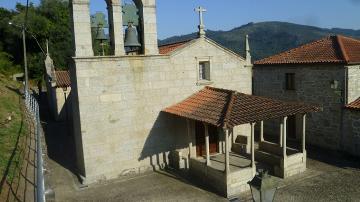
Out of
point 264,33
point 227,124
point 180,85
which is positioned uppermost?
point 264,33

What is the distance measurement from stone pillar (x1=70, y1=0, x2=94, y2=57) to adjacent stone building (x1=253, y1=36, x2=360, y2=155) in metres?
11.5

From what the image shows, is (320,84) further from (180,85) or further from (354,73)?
(180,85)

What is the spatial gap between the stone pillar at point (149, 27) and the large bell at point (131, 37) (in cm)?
37

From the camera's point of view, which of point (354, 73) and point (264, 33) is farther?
point (264, 33)

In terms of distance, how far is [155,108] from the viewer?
14.3 metres

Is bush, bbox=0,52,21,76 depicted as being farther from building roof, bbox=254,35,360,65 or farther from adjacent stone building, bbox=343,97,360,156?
adjacent stone building, bbox=343,97,360,156

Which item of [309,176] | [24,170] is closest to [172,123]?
[309,176]

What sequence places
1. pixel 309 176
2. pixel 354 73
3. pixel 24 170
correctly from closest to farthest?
pixel 24 170, pixel 309 176, pixel 354 73

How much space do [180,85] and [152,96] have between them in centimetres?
141

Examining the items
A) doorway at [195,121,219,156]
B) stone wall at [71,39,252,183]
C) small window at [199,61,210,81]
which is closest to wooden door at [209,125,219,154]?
doorway at [195,121,219,156]

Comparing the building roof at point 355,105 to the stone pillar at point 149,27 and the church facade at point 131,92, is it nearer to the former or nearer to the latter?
the church facade at point 131,92

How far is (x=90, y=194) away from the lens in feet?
41.0

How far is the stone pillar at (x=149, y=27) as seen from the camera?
1371cm

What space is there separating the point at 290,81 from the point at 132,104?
33.5 ft
